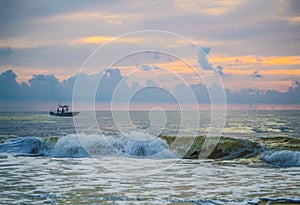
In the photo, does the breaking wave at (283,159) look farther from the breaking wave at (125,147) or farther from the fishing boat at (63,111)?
the fishing boat at (63,111)

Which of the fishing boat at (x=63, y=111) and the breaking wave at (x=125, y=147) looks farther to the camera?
the fishing boat at (x=63, y=111)

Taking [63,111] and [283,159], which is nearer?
[283,159]

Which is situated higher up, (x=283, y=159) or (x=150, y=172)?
(x=283, y=159)

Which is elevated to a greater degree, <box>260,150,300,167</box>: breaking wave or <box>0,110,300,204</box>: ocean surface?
<box>260,150,300,167</box>: breaking wave

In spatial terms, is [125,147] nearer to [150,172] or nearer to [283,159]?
[150,172]

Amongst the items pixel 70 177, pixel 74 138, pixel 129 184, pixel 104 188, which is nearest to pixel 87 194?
pixel 104 188

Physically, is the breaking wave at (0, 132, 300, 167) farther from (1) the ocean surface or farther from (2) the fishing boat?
(2) the fishing boat

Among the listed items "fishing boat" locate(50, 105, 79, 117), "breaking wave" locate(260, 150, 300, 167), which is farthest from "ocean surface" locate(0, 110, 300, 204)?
"fishing boat" locate(50, 105, 79, 117)

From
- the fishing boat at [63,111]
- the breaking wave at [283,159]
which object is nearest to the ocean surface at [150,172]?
the breaking wave at [283,159]

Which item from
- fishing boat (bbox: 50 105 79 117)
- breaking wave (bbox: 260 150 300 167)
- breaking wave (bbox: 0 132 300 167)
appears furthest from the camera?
fishing boat (bbox: 50 105 79 117)

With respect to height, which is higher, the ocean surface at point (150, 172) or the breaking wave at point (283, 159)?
the breaking wave at point (283, 159)

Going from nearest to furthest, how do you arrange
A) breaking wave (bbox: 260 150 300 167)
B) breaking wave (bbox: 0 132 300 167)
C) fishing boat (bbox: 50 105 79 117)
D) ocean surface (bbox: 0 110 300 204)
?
ocean surface (bbox: 0 110 300 204), breaking wave (bbox: 260 150 300 167), breaking wave (bbox: 0 132 300 167), fishing boat (bbox: 50 105 79 117)

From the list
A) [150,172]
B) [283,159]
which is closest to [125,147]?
[150,172]

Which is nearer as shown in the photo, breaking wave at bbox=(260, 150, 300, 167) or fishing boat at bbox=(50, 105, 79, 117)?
breaking wave at bbox=(260, 150, 300, 167)
